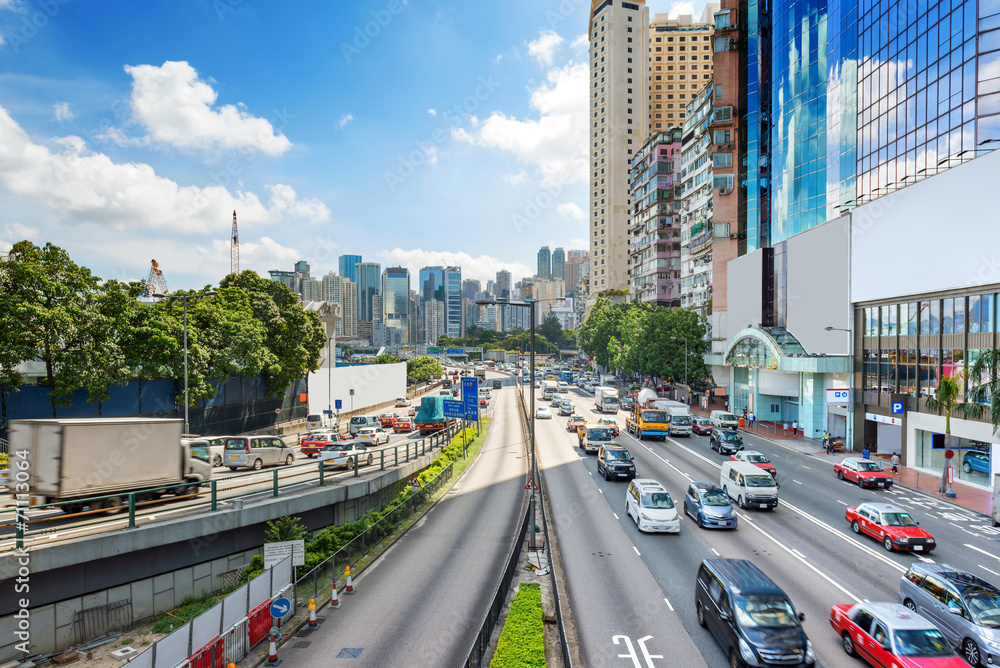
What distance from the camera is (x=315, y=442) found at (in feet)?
119

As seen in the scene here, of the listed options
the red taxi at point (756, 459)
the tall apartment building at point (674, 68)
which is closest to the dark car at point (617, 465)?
the red taxi at point (756, 459)

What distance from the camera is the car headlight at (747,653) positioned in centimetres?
1168

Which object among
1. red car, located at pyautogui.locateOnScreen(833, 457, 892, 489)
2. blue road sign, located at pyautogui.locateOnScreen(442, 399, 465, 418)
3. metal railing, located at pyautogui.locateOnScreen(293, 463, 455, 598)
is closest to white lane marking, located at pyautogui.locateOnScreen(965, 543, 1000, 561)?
red car, located at pyautogui.locateOnScreen(833, 457, 892, 489)

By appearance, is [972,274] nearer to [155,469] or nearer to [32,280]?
[155,469]

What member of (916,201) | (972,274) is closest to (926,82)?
(916,201)

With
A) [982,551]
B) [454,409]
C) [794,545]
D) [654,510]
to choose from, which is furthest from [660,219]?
[794,545]

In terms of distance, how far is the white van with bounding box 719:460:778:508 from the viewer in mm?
25312

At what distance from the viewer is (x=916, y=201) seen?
3625cm

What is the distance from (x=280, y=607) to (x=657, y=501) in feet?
48.1

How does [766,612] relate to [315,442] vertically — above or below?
above

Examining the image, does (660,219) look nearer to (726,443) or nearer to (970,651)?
(726,443)

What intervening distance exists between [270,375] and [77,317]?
67.7 ft

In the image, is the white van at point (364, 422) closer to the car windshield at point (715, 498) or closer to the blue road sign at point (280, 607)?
the car windshield at point (715, 498)

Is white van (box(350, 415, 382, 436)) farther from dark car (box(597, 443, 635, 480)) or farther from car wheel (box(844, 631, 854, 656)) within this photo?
car wheel (box(844, 631, 854, 656))
